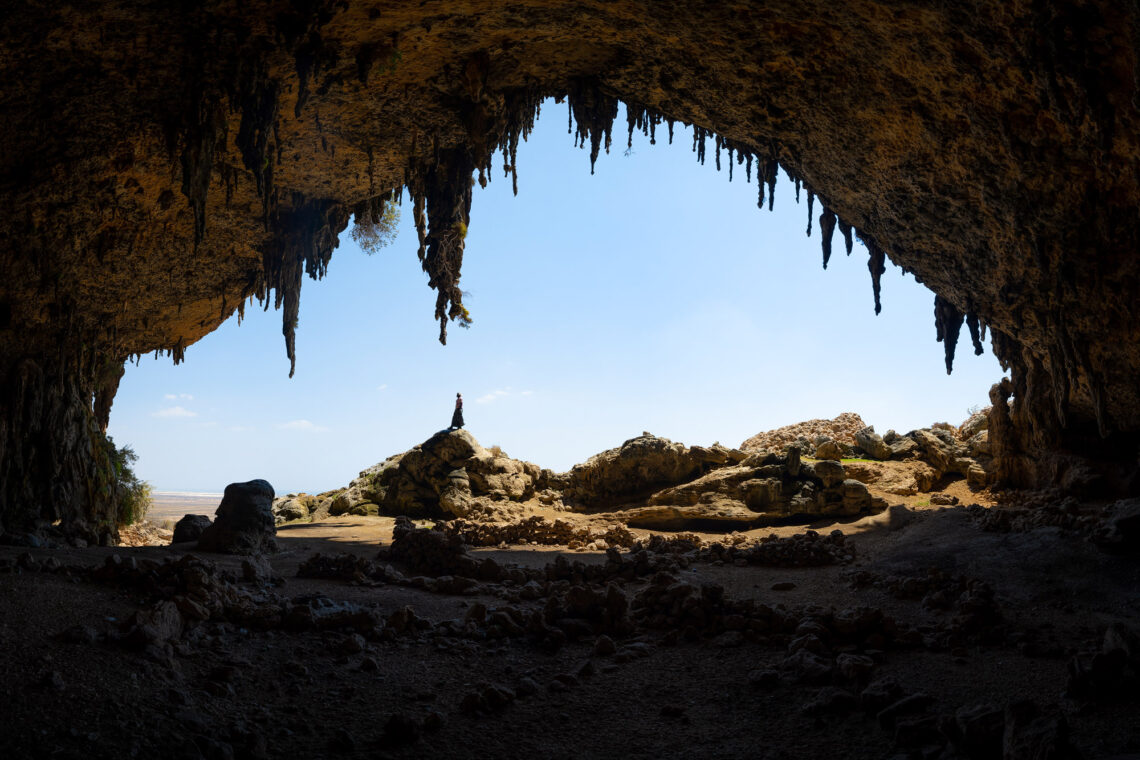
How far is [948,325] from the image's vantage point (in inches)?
445

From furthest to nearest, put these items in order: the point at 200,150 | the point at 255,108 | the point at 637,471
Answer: the point at 637,471
the point at 200,150
the point at 255,108

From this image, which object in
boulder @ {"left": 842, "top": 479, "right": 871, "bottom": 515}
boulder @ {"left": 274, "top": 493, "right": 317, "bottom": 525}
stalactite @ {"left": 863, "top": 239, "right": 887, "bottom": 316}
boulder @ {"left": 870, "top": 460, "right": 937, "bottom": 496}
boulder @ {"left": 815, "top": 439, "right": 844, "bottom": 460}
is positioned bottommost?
boulder @ {"left": 274, "top": 493, "right": 317, "bottom": 525}

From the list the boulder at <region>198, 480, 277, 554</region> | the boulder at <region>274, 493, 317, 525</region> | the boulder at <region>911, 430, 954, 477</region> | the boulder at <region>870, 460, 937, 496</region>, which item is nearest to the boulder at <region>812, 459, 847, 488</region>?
the boulder at <region>870, 460, 937, 496</region>

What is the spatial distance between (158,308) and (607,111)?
1233 cm

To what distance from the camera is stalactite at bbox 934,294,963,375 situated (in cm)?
1120

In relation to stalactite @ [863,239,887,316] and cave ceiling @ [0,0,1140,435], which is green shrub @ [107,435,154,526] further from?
stalactite @ [863,239,887,316]

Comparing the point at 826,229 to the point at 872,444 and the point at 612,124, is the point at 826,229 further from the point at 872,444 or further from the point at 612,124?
the point at 872,444

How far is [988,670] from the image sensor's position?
15.3 ft

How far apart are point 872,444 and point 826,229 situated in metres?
9.54

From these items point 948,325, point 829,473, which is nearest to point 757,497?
point 829,473

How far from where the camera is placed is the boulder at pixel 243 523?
9586mm

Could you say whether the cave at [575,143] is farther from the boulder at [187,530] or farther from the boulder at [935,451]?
the boulder at [935,451]

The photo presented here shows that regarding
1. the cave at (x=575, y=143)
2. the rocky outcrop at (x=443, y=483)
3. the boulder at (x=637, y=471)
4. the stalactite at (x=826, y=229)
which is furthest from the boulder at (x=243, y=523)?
the stalactite at (x=826, y=229)

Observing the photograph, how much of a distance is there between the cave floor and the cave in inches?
30.6
